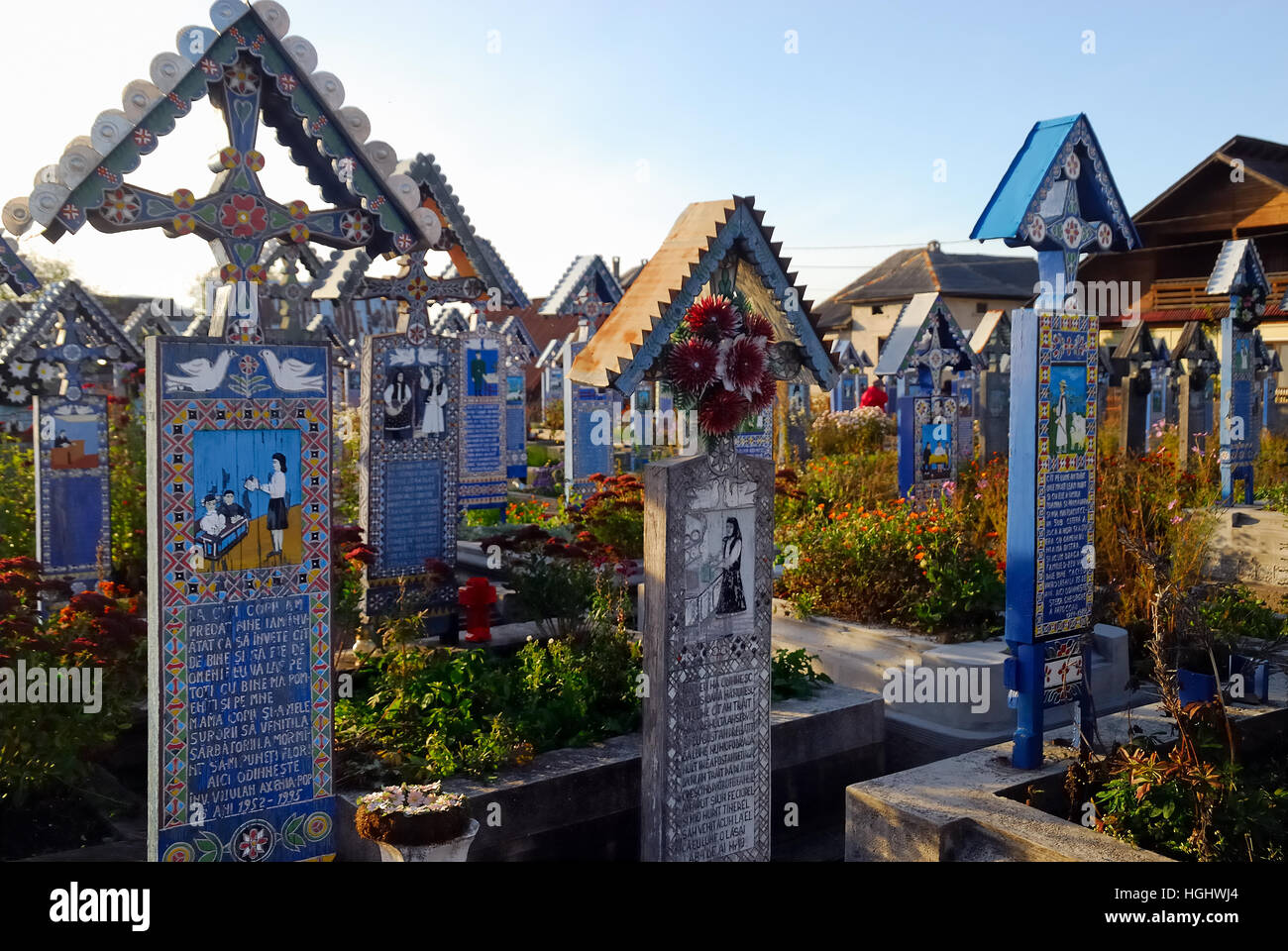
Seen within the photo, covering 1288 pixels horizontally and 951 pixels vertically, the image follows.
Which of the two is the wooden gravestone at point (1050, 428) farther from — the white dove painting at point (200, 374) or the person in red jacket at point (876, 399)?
the person in red jacket at point (876, 399)

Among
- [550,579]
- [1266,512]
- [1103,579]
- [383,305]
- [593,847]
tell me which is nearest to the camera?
[593,847]

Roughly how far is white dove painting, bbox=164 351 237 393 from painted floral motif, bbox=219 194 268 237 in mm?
631

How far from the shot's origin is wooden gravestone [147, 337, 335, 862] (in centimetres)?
436

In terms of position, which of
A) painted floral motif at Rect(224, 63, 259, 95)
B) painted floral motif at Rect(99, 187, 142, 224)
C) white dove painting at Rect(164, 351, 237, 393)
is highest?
painted floral motif at Rect(224, 63, 259, 95)

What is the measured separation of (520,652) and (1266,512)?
8.56 m

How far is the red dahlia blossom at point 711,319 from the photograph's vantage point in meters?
5.13

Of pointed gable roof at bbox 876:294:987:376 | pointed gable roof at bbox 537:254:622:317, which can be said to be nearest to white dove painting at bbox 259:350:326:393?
pointed gable roof at bbox 876:294:987:376

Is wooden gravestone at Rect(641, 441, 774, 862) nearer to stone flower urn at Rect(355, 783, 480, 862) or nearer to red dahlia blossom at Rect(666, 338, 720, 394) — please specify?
red dahlia blossom at Rect(666, 338, 720, 394)

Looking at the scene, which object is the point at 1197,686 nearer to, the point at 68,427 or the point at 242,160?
the point at 242,160

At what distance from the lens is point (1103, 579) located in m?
8.66

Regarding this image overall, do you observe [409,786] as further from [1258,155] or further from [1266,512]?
[1258,155]

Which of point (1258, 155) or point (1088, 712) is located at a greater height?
point (1258, 155)

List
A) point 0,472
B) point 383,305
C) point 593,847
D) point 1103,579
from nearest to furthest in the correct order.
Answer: point 593,847
point 1103,579
point 0,472
point 383,305
